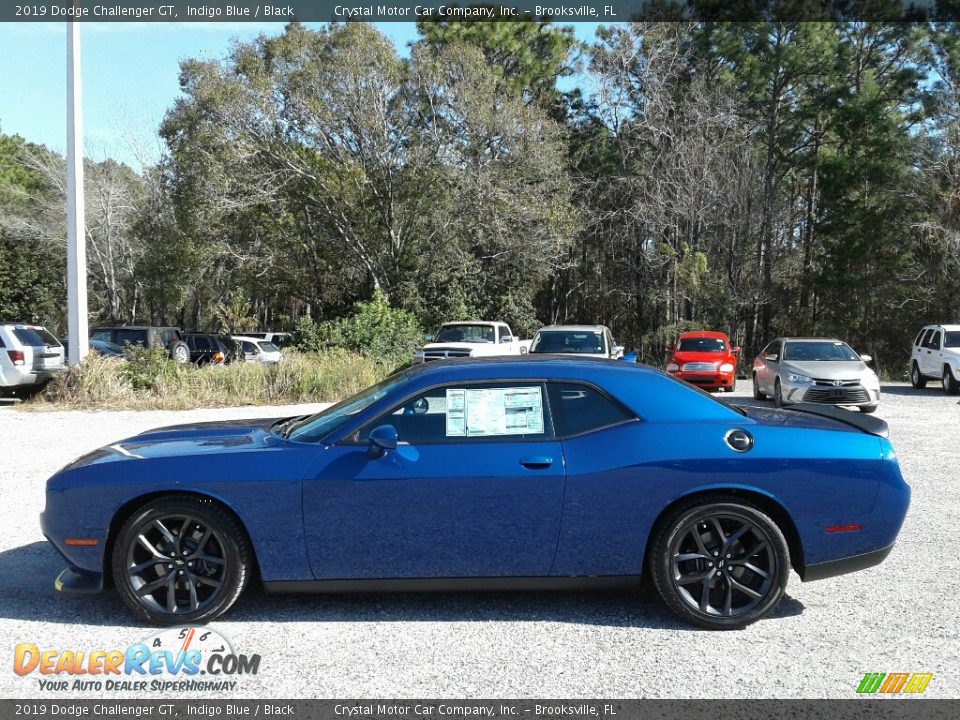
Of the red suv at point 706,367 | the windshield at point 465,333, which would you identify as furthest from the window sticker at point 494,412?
the windshield at point 465,333

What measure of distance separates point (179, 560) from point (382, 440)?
1.31 m

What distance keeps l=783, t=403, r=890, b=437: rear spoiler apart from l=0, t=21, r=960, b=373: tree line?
23.0 meters

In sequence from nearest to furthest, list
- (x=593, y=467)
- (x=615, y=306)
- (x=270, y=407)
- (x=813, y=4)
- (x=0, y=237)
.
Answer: (x=593, y=467), (x=270, y=407), (x=813, y=4), (x=615, y=306), (x=0, y=237)

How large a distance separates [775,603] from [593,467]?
126 cm

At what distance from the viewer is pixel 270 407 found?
1633 centimetres

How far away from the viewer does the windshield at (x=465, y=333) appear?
20.7 metres

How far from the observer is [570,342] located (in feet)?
57.2

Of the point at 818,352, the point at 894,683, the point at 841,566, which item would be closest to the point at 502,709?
the point at 894,683

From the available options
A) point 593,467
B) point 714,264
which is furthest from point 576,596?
point 714,264

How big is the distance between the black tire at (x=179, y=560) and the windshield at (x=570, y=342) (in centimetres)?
1283

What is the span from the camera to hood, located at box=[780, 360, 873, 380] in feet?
50.2

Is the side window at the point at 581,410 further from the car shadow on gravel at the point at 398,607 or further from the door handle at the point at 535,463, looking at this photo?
the car shadow on gravel at the point at 398,607

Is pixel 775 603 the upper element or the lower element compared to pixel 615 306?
lower

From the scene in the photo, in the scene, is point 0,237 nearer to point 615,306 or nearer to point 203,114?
point 203,114
